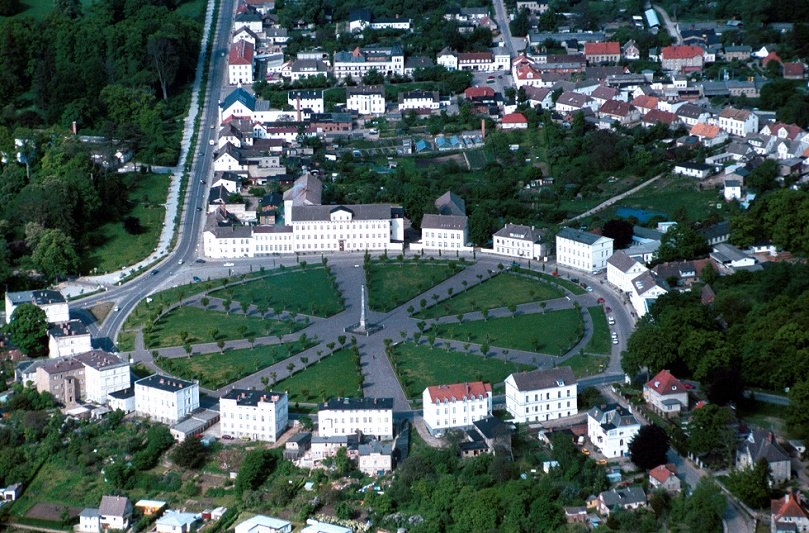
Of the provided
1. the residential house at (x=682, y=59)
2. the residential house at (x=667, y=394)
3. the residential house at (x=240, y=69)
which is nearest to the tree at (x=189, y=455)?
the residential house at (x=667, y=394)

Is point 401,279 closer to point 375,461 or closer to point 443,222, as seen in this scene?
point 443,222

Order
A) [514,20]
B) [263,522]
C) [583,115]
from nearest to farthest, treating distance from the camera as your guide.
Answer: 1. [263,522]
2. [583,115]
3. [514,20]

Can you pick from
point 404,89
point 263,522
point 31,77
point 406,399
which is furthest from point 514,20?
point 263,522

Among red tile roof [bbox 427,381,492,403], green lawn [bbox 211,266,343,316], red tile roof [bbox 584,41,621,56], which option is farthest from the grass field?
red tile roof [bbox 584,41,621,56]

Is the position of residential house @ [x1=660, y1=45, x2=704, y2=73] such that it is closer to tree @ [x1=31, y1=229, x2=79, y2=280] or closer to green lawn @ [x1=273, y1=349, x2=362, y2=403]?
tree @ [x1=31, y1=229, x2=79, y2=280]

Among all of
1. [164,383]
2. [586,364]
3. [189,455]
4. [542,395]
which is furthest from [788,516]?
[164,383]

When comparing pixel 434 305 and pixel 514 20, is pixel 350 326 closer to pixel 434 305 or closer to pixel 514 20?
pixel 434 305

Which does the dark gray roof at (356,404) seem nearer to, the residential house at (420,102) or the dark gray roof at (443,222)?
the dark gray roof at (443,222)
